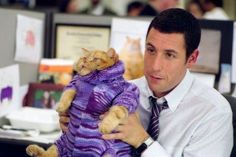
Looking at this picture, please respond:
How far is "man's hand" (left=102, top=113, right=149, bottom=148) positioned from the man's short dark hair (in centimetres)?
21

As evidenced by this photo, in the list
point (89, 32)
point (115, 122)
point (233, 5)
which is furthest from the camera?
point (233, 5)

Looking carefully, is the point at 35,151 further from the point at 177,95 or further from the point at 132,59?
the point at 132,59

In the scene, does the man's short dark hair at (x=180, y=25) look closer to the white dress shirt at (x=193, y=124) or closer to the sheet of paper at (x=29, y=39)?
the white dress shirt at (x=193, y=124)

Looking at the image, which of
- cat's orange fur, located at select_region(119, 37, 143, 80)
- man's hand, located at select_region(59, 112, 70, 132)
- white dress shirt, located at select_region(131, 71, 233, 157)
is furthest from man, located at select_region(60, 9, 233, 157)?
cat's orange fur, located at select_region(119, 37, 143, 80)

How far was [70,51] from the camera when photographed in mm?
1801

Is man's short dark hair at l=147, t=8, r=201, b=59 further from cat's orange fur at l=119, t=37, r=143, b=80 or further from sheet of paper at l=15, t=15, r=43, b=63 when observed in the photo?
sheet of paper at l=15, t=15, r=43, b=63

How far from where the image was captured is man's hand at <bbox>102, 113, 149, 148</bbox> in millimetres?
1006

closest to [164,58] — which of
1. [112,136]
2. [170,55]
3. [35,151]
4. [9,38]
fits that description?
[170,55]

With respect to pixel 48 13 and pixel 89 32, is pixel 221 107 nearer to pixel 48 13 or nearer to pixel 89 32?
pixel 89 32

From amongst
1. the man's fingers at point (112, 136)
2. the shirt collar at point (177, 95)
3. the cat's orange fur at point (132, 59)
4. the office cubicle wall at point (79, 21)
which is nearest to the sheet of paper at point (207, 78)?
the cat's orange fur at point (132, 59)

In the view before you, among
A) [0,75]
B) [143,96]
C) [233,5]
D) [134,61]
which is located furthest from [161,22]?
[233,5]

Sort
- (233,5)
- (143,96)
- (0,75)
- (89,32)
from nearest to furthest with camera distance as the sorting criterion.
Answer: (143,96) → (0,75) → (89,32) → (233,5)

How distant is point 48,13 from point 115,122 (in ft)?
3.24

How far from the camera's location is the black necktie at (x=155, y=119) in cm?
114
